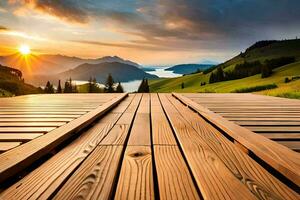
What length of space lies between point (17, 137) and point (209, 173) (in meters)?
2.32

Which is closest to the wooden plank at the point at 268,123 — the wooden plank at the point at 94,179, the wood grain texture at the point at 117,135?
the wood grain texture at the point at 117,135

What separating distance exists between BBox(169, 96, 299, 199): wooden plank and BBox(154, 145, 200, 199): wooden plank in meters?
0.40

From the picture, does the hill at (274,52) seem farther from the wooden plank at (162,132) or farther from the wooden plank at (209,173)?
the wooden plank at (209,173)

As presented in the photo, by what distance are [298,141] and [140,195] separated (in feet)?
7.60

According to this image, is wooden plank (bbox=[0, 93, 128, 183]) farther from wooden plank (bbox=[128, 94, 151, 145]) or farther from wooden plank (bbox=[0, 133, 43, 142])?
wooden plank (bbox=[128, 94, 151, 145])

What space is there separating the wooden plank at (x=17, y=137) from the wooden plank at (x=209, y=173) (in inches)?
68.9

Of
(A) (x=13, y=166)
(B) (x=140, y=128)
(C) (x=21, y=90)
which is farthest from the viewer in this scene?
(C) (x=21, y=90)

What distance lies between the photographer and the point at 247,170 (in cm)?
229

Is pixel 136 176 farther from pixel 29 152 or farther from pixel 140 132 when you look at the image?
pixel 140 132

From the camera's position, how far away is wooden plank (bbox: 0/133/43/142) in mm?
3127

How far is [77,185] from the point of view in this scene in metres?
1.93

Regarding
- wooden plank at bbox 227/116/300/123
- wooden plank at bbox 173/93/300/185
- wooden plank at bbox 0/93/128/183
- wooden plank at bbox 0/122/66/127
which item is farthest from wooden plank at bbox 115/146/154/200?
wooden plank at bbox 227/116/300/123

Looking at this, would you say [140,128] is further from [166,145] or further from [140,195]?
[140,195]

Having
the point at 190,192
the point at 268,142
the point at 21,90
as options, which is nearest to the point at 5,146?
the point at 190,192
